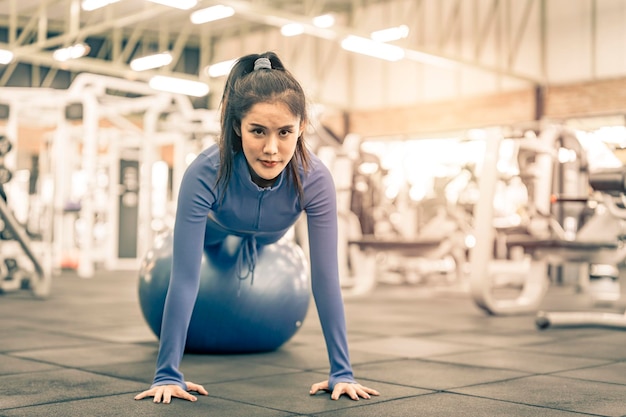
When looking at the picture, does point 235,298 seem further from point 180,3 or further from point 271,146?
point 180,3

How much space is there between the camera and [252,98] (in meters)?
2.06

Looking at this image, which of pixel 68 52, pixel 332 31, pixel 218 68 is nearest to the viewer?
pixel 332 31

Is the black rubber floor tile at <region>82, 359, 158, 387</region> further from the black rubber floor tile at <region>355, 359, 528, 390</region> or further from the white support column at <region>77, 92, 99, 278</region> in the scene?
the white support column at <region>77, 92, 99, 278</region>

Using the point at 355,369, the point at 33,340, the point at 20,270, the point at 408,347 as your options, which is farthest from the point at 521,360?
the point at 20,270

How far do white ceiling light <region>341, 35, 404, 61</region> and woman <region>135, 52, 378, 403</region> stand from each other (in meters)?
8.40

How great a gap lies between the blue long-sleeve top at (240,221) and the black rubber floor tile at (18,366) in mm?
698

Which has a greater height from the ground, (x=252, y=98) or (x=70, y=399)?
(x=252, y=98)

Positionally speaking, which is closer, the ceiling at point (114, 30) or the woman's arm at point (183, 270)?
the woman's arm at point (183, 270)

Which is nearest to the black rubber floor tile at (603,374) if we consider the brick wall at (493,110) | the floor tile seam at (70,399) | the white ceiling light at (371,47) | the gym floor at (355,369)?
the gym floor at (355,369)

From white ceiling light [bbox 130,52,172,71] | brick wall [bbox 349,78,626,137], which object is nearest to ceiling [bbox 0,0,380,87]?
white ceiling light [bbox 130,52,172,71]

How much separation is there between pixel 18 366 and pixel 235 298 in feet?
2.55

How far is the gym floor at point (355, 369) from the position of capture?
2.04 m

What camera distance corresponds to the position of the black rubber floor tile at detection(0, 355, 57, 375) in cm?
257

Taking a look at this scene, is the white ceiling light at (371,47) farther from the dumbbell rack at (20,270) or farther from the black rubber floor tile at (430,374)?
the black rubber floor tile at (430,374)
